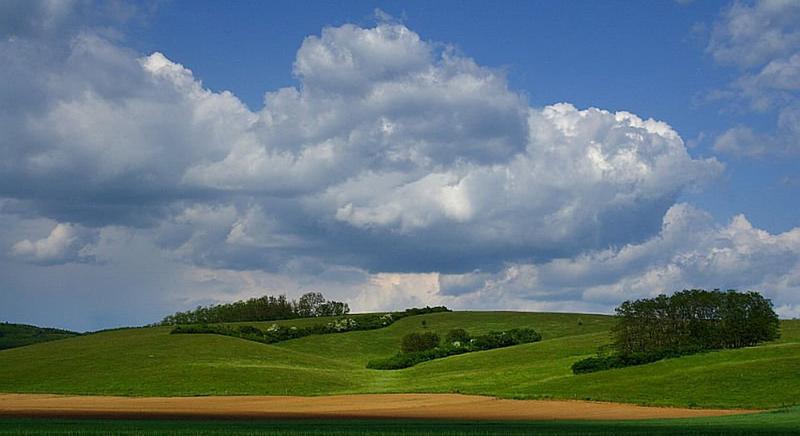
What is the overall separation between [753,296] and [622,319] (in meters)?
14.1

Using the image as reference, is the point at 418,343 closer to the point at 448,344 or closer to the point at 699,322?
the point at 448,344

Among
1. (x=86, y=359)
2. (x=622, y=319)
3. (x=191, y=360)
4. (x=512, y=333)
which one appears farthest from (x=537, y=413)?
(x=512, y=333)

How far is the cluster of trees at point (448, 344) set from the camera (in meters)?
124

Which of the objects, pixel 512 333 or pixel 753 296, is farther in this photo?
pixel 512 333

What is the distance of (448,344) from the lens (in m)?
135

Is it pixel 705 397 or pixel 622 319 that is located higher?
pixel 622 319

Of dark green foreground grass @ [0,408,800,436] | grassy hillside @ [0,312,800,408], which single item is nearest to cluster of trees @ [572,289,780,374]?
grassy hillside @ [0,312,800,408]

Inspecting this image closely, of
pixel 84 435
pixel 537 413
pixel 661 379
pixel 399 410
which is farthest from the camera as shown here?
pixel 661 379

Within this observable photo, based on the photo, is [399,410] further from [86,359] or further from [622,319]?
[86,359]

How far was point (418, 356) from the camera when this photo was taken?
409ft

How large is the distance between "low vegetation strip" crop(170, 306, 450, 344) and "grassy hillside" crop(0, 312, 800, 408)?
4.34 meters

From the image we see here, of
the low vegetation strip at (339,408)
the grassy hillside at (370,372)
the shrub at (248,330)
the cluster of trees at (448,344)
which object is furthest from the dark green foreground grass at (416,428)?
Answer: the shrub at (248,330)

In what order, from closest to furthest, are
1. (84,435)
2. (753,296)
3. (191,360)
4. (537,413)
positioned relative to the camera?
(84,435), (537,413), (753,296), (191,360)

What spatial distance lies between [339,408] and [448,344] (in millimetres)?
70202
